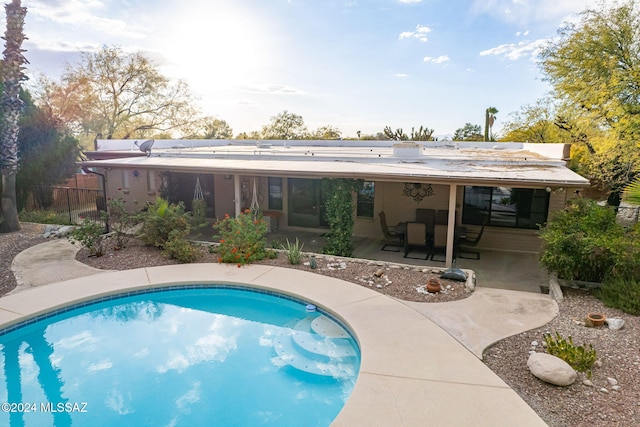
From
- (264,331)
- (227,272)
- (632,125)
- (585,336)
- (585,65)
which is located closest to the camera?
(585,336)

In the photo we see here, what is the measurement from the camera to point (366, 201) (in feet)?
44.4

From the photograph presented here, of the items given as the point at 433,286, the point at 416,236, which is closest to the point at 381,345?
the point at 433,286

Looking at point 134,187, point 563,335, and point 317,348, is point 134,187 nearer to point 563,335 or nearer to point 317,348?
point 317,348

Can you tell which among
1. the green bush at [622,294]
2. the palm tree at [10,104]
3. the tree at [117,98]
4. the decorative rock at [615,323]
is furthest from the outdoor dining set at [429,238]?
the tree at [117,98]

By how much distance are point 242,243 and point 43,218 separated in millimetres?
9901

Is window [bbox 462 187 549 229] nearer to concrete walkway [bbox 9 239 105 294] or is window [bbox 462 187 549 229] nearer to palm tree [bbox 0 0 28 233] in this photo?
concrete walkway [bbox 9 239 105 294]

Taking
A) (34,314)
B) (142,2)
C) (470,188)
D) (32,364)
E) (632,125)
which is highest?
(142,2)

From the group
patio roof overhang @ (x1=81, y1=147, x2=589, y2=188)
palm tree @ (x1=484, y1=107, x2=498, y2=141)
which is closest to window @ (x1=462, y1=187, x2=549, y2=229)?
patio roof overhang @ (x1=81, y1=147, x2=589, y2=188)

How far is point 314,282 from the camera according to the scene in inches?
324

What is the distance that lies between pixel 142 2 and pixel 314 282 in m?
12.9

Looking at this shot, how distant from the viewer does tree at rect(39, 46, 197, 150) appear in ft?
95.8

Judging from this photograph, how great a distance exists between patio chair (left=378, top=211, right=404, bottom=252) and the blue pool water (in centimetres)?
516

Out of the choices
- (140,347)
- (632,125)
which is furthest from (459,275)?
(632,125)

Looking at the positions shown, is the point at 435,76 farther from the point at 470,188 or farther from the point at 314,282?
the point at 314,282
